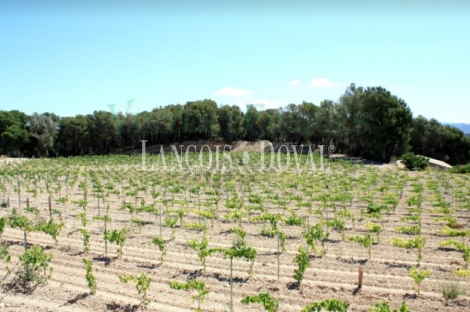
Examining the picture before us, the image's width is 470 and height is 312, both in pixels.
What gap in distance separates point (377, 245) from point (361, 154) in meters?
44.6

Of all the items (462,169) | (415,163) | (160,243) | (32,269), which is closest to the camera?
(32,269)

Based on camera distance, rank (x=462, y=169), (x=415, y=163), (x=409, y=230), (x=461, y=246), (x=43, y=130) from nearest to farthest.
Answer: (x=461, y=246)
(x=409, y=230)
(x=462, y=169)
(x=415, y=163)
(x=43, y=130)

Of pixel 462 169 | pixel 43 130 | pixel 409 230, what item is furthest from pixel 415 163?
pixel 43 130

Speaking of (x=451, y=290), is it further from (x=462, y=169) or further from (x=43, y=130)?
(x=43, y=130)

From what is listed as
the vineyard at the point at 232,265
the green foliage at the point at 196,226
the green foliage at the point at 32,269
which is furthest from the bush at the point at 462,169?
the green foliage at the point at 32,269

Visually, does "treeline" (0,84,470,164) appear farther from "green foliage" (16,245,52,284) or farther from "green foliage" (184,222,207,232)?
"green foliage" (16,245,52,284)

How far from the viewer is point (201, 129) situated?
69625 mm

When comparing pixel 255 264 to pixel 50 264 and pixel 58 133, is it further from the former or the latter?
pixel 58 133

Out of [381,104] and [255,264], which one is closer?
[255,264]

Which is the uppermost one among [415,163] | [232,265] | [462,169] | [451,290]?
[415,163]

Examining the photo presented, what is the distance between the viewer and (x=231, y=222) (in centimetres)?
1559

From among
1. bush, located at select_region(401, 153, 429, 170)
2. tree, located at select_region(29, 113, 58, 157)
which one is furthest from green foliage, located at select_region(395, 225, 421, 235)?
tree, located at select_region(29, 113, 58, 157)

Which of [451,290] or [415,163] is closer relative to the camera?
[451,290]

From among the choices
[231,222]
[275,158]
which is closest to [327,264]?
Result: [231,222]
